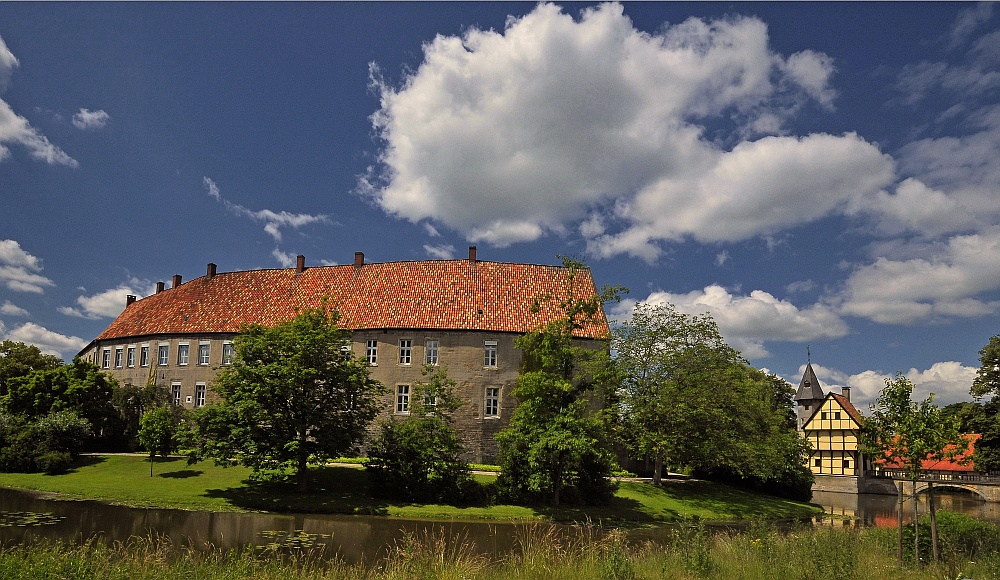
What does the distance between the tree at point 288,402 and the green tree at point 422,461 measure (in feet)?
5.46

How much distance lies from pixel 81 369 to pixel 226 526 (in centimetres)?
2537

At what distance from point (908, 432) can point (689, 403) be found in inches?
788

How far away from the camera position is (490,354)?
38.8 meters

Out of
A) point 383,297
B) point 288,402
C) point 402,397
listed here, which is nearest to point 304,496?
point 288,402

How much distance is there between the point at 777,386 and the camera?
63.8m

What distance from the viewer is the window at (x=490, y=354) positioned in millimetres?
38719

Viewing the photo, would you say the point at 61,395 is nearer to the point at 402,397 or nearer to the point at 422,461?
the point at 402,397

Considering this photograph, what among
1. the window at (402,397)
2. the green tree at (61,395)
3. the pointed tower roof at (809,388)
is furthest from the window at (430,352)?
the pointed tower roof at (809,388)

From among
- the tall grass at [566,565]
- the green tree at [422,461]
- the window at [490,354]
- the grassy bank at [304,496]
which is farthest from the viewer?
the window at [490,354]

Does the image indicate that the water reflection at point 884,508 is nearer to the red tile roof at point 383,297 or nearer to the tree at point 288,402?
the red tile roof at point 383,297

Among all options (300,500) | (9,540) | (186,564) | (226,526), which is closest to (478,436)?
(300,500)

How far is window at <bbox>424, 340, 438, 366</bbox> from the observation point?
39.0 meters

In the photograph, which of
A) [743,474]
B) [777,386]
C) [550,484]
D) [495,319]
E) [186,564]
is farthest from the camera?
[777,386]

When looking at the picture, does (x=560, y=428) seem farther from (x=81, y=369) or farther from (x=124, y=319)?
(x=124, y=319)
